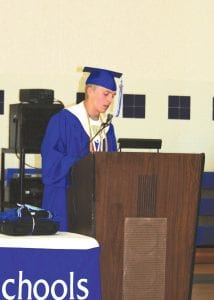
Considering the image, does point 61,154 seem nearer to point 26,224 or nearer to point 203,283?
point 26,224

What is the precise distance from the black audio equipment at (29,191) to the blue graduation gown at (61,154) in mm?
2215

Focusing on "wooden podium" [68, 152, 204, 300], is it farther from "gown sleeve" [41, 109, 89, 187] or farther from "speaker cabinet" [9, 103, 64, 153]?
"speaker cabinet" [9, 103, 64, 153]

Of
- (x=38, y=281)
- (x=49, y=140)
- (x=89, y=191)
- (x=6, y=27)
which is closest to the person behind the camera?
(x=38, y=281)

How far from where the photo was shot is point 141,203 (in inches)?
126

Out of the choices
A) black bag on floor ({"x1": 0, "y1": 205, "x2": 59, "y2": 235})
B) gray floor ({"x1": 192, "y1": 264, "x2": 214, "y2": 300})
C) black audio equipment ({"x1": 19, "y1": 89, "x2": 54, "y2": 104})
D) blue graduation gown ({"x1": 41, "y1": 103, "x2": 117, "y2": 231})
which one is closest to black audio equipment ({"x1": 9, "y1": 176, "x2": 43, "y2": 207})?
black audio equipment ({"x1": 19, "y1": 89, "x2": 54, "y2": 104})

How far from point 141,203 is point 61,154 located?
56 centimetres

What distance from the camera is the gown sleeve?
3543 millimetres

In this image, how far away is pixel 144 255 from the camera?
10.5ft

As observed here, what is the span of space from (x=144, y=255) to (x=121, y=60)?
4025 mm

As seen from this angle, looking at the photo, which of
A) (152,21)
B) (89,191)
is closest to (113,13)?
(152,21)

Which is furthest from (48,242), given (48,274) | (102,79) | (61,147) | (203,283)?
(203,283)

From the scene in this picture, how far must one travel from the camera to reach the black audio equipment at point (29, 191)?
19.8 ft

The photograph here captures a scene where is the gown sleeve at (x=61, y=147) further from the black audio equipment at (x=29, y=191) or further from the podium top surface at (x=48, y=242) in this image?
the black audio equipment at (x=29, y=191)

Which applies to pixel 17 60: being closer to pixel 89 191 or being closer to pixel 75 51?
pixel 75 51
